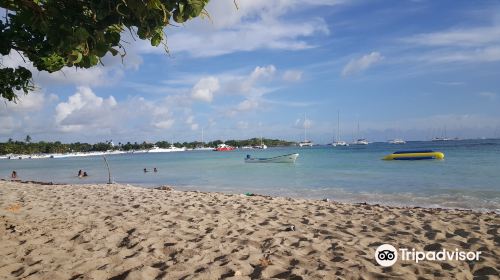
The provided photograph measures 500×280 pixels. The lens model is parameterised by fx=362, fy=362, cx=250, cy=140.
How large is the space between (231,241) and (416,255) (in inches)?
109

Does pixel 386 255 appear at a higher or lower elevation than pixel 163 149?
higher

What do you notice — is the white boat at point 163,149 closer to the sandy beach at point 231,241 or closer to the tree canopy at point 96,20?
the sandy beach at point 231,241

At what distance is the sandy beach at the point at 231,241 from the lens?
14.8ft

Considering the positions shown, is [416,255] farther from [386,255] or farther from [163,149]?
[163,149]

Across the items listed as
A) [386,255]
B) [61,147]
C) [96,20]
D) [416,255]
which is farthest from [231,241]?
[61,147]

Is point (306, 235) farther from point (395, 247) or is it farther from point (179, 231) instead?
point (179, 231)

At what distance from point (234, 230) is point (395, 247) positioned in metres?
2.76

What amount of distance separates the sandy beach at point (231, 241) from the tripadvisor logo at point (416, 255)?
13 centimetres

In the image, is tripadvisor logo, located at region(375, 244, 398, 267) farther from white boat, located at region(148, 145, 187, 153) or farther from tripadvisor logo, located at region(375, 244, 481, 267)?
white boat, located at region(148, 145, 187, 153)

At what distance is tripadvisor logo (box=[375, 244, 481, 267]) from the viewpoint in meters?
4.96

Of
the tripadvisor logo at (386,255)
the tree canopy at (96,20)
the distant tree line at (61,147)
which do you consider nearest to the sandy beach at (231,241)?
the tripadvisor logo at (386,255)

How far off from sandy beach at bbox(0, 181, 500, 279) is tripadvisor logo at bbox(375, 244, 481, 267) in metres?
0.13

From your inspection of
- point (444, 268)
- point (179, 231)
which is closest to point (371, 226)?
point (444, 268)

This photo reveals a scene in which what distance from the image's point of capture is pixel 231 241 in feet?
19.4
